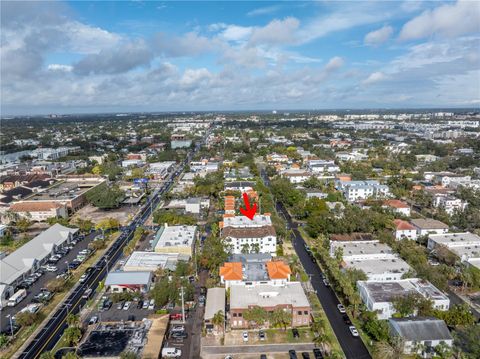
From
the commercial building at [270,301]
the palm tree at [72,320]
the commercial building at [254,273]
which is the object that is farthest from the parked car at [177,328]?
the palm tree at [72,320]

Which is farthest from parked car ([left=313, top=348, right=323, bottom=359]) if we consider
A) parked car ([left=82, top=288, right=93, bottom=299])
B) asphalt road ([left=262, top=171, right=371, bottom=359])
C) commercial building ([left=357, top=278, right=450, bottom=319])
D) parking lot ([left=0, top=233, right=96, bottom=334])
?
parking lot ([left=0, top=233, right=96, bottom=334])

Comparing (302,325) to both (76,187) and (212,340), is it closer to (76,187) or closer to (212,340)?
(212,340)

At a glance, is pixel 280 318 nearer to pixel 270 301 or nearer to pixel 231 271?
pixel 270 301

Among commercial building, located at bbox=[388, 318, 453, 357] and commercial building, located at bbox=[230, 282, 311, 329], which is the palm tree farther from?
commercial building, located at bbox=[388, 318, 453, 357]

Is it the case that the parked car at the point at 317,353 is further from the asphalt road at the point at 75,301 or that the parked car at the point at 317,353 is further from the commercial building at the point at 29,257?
the commercial building at the point at 29,257

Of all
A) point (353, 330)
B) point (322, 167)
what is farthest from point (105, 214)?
point (322, 167)
